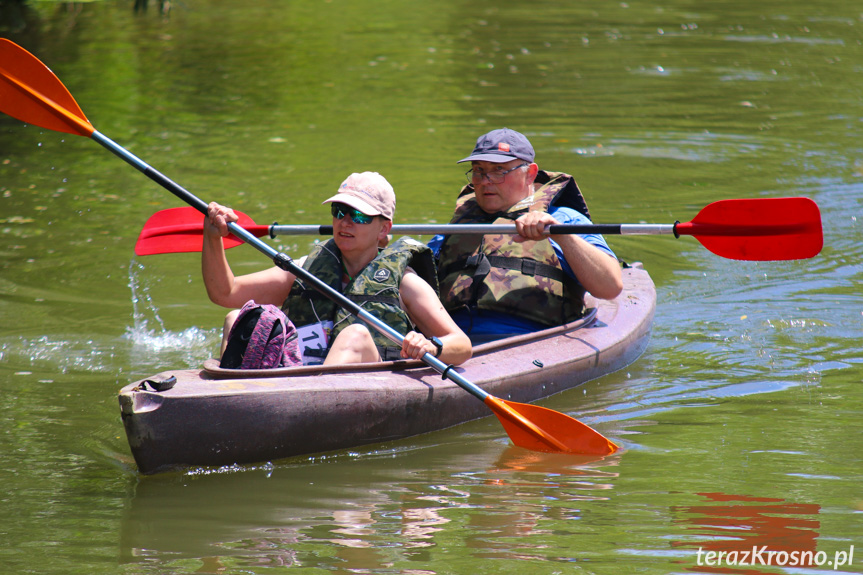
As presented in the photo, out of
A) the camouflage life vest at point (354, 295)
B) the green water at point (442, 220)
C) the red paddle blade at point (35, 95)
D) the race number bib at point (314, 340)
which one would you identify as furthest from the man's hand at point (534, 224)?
the red paddle blade at point (35, 95)

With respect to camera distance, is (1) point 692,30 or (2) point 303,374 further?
(1) point 692,30

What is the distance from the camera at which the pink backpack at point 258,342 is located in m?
4.02

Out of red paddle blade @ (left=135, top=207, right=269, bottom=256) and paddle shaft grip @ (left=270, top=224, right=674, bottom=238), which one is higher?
paddle shaft grip @ (left=270, top=224, right=674, bottom=238)

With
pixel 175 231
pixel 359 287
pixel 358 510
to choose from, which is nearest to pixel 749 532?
pixel 358 510

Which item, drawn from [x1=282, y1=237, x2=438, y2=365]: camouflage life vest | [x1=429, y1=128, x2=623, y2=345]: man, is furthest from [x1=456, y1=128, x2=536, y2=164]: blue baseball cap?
[x1=282, y1=237, x2=438, y2=365]: camouflage life vest

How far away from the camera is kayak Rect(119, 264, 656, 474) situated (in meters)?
3.79

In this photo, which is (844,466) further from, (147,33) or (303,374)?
(147,33)

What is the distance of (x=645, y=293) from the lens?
6.00 metres

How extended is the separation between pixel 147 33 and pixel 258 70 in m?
4.30

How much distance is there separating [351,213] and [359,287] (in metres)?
0.33

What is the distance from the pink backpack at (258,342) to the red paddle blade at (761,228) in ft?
6.55

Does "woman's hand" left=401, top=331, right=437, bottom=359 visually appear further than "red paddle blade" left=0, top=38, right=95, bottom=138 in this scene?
No

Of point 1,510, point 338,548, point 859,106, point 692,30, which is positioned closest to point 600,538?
point 338,548

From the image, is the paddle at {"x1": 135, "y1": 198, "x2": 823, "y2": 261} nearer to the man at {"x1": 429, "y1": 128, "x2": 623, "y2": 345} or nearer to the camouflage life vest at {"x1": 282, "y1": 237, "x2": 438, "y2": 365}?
the man at {"x1": 429, "y1": 128, "x2": 623, "y2": 345}
